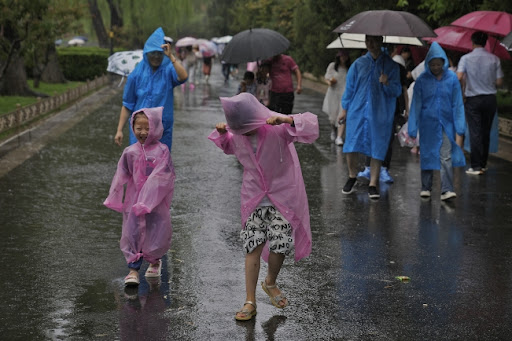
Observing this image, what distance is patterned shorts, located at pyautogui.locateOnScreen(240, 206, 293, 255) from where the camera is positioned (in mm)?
5695

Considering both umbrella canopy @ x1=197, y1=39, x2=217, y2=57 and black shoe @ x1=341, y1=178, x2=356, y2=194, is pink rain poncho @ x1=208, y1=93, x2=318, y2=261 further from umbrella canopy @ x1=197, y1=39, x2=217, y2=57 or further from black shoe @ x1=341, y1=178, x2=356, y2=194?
umbrella canopy @ x1=197, y1=39, x2=217, y2=57

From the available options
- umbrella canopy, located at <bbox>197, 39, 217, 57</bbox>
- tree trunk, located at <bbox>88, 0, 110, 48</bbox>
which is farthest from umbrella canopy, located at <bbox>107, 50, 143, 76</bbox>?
tree trunk, located at <bbox>88, 0, 110, 48</bbox>

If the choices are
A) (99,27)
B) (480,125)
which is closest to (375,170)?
(480,125)

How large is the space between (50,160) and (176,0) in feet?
99.7

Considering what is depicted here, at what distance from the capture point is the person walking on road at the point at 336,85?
48.9 ft

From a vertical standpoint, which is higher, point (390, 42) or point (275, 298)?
point (390, 42)

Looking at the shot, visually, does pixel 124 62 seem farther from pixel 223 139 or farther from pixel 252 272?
pixel 252 272

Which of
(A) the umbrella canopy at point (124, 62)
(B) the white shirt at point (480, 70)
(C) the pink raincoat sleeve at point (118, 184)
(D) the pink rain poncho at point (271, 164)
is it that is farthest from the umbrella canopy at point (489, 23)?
(D) the pink rain poncho at point (271, 164)

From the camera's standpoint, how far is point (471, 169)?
39.7ft

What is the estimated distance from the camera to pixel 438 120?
393 inches

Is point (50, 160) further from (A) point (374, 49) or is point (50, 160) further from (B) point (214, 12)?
(B) point (214, 12)

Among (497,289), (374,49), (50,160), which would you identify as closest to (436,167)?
(374,49)

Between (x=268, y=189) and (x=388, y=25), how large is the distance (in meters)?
4.06

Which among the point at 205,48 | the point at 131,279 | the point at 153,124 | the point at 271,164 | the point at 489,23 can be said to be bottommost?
the point at 205,48
